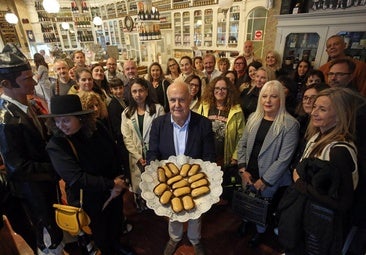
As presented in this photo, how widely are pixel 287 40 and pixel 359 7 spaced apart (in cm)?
123

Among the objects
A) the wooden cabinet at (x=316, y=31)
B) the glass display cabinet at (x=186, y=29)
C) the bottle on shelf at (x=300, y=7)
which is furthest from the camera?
the glass display cabinet at (x=186, y=29)

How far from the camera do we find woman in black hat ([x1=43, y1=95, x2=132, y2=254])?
138 centimetres

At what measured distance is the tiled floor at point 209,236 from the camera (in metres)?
2.01

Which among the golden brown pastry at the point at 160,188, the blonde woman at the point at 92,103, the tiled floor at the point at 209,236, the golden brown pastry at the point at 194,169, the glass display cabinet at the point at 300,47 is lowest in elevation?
the tiled floor at the point at 209,236

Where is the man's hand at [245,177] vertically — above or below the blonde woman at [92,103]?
below

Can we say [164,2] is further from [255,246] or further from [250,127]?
[255,246]

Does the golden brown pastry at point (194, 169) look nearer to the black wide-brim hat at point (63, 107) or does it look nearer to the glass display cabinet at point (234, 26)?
the black wide-brim hat at point (63, 107)

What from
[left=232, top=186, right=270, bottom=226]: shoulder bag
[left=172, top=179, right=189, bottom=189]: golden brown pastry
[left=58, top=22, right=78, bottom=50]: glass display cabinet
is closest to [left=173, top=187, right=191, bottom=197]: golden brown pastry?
[left=172, top=179, right=189, bottom=189]: golden brown pastry

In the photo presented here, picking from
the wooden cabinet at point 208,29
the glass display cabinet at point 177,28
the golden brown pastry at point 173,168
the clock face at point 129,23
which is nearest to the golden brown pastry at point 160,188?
the golden brown pastry at point 173,168

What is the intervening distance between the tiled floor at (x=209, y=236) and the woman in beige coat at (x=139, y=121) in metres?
0.61

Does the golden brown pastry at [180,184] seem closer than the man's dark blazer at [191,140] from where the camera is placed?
Yes

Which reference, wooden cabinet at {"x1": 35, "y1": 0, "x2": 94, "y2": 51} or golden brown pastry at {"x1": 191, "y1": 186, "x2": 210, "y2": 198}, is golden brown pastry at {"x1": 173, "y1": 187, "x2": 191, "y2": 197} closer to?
golden brown pastry at {"x1": 191, "y1": 186, "x2": 210, "y2": 198}

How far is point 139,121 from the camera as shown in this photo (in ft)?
7.18

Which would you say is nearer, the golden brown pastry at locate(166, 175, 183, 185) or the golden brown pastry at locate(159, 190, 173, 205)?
the golden brown pastry at locate(159, 190, 173, 205)
